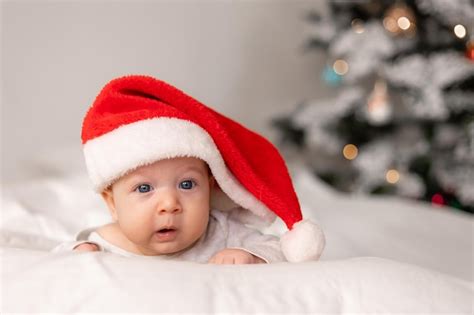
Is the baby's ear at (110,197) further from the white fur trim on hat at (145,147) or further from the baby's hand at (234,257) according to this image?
the baby's hand at (234,257)

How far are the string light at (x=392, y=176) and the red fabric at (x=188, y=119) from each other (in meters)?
1.57

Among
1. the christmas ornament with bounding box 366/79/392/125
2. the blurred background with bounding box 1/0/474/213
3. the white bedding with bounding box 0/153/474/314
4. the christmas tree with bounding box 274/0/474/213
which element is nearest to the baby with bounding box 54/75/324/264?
the white bedding with bounding box 0/153/474/314

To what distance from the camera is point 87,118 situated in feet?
3.50

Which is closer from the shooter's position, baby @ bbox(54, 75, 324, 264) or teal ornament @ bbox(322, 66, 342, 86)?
baby @ bbox(54, 75, 324, 264)

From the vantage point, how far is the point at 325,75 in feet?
9.25

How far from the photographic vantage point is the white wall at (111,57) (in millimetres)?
2574

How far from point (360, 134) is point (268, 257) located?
5.83ft

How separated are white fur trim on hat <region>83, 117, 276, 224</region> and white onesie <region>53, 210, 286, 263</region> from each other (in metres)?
0.10

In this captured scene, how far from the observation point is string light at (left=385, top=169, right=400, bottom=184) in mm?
2590

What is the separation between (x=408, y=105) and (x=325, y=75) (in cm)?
35

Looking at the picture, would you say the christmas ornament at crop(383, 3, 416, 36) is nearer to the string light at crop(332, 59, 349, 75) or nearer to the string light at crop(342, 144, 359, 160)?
the string light at crop(332, 59, 349, 75)

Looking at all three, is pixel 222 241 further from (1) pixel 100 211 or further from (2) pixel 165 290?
(1) pixel 100 211

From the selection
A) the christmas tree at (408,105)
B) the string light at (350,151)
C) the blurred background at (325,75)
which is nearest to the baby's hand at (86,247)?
the blurred background at (325,75)

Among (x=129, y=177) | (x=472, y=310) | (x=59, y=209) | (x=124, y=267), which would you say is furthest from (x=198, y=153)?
(x=59, y=209)
